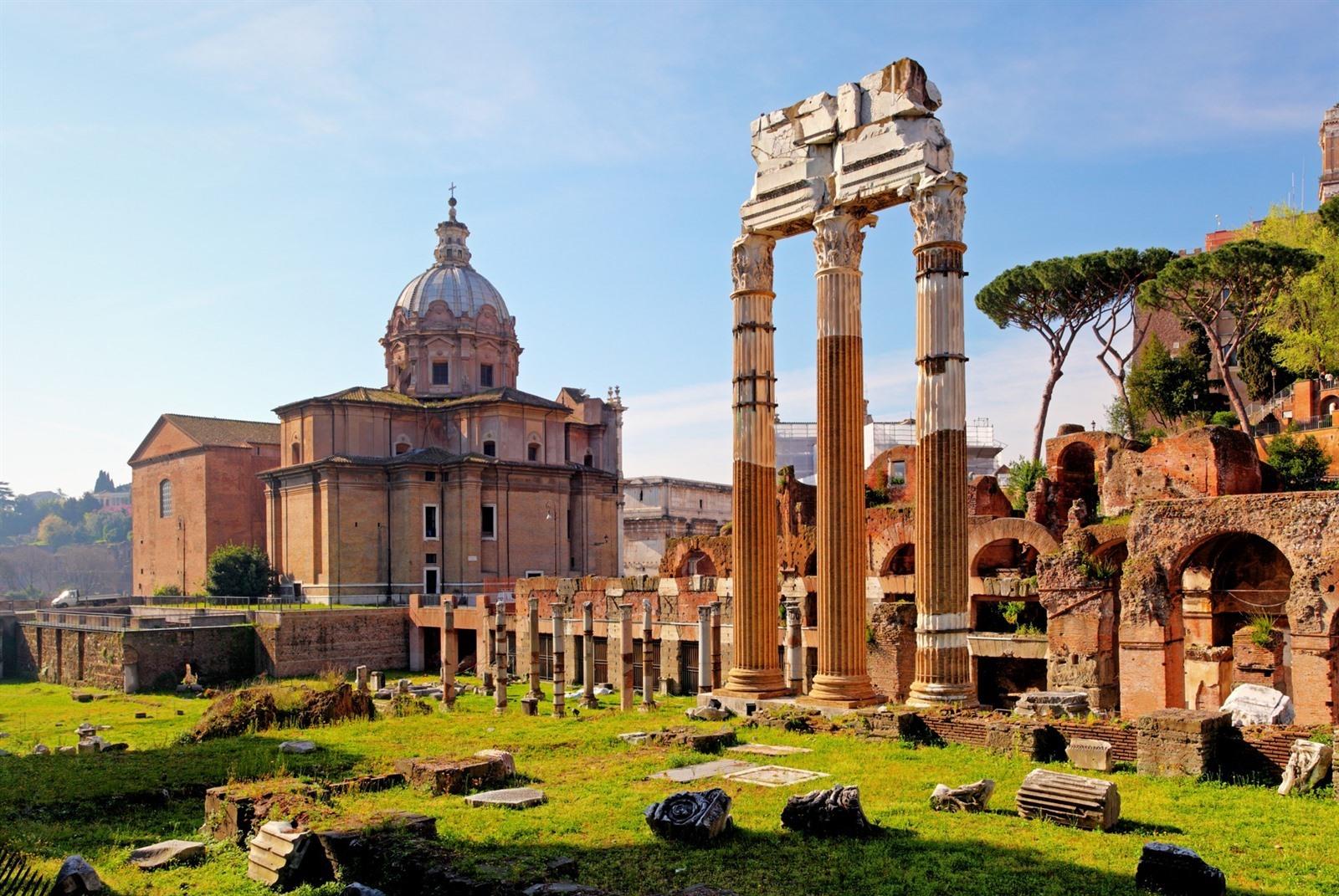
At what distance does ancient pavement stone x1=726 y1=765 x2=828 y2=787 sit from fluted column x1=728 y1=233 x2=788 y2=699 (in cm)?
445

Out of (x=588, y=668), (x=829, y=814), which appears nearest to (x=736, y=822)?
(x=829, y=814)

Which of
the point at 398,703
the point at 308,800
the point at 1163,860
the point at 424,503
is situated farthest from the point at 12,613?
the point at 1163,860

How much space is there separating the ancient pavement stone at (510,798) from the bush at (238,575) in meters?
36.0

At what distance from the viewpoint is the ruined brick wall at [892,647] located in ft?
68.3

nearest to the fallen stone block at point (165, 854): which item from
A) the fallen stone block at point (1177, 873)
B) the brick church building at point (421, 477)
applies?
the fallen stone block at point (1177, 873)

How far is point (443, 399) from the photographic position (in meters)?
49.6

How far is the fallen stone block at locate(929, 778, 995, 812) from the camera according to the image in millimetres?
9930

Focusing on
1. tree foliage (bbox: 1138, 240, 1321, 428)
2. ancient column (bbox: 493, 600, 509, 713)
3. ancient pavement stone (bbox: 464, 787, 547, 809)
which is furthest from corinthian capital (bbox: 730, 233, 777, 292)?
tree foliage (bbox: 1138, 240, 1321, 428)

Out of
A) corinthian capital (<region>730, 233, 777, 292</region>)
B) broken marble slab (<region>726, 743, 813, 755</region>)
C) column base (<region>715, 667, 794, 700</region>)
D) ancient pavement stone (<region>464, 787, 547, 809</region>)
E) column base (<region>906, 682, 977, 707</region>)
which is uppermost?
corinthian capital (<region>730, 233, 777, 292</region>)

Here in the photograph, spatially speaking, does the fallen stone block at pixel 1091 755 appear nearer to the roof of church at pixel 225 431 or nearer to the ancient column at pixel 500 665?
the ancient column at pixel 500 665

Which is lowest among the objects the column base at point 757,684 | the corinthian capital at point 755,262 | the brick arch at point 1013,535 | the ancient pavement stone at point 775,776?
the ancient pavement stone at point 775,776

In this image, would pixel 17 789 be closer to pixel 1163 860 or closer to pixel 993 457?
pixel 1163 860

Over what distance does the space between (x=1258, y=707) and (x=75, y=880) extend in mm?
13379

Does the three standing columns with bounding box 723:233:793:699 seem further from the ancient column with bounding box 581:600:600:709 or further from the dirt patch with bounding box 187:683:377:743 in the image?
the ancient column with bounding box 581:600:600:709
